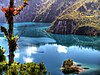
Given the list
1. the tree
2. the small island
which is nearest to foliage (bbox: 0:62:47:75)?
the tree

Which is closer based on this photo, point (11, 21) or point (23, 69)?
point (11, 21)

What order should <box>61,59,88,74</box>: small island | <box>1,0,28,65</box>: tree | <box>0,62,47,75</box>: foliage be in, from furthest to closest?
1. <box>61,59,88,74</box>: small island
2. <box>0,62,47,75</box>: foliage
3. <box>1,0,28,65</box>: tree

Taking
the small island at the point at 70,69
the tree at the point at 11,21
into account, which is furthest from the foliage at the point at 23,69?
the small island at the point at 70,69

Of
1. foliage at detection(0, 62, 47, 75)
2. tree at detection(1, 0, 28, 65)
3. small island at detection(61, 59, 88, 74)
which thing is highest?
tree at detection(1, 0, 28, 65)

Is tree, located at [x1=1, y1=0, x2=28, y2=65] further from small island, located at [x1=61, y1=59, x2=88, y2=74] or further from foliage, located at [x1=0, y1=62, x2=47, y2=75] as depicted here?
small island, located at [x1=61, y1=59, x2=88, y2=74]

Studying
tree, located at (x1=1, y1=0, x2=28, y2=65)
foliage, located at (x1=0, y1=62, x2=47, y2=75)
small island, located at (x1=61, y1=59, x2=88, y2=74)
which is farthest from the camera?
small island, located at (x1=61, y1=59, x2=88, y2=74)

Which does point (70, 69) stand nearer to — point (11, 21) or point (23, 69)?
point (23, 69)

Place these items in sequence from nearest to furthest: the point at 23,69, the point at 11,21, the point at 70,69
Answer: the point at 11,21 < the point at 23,69 < the point at 70,69

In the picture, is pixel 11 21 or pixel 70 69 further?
pixel 70 69

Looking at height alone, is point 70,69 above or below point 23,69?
below

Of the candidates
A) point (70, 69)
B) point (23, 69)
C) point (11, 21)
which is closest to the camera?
point (11, 21)

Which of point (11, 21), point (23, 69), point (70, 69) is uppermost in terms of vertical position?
point (11, 21)

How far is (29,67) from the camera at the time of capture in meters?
20.4

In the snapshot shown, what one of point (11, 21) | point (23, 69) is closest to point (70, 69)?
point (23, 69)
